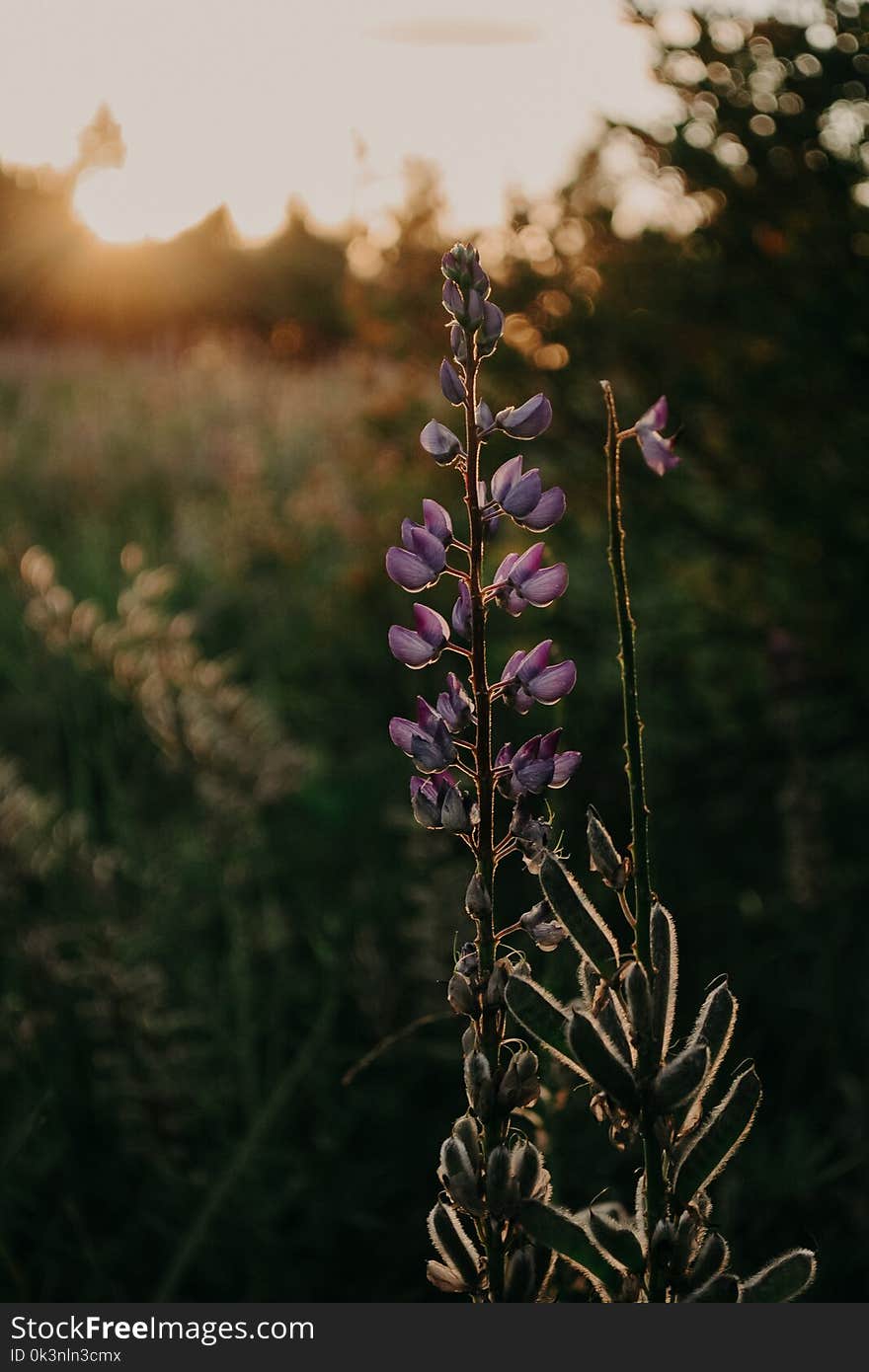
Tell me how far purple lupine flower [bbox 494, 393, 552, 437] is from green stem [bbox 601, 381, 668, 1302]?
0.28 ft

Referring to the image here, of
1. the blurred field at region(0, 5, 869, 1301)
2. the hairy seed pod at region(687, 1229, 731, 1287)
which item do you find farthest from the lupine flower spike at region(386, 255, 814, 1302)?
the blurred field at region(0, 5, 869, 1301)

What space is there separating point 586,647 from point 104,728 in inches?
48.6

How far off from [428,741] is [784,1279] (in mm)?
378

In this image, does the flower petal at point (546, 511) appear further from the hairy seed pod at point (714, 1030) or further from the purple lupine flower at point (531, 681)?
the hairy seed pod at point (714, 1030)

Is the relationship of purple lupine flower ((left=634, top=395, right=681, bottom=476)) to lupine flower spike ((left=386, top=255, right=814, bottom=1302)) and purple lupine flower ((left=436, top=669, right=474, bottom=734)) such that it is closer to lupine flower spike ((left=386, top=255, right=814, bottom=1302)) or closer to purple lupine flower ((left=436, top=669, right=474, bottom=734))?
lupine flower spike ((left=386, top=255, right=814, bottom=1302))

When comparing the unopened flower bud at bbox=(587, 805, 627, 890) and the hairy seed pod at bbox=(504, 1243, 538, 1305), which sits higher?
the unopened flower bud at bbox=(587, 805, 627, 890)

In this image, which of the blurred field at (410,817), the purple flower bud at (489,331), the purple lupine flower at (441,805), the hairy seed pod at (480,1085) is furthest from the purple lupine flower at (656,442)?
the blurred field at (410,817)

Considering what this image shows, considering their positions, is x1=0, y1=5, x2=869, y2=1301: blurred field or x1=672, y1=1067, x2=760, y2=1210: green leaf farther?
x1=0, y1=5, x2=869, y2=1301: blurred field

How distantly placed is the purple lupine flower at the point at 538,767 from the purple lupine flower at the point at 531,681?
0.09 ft

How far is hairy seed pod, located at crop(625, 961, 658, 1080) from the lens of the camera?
63 centimetres
